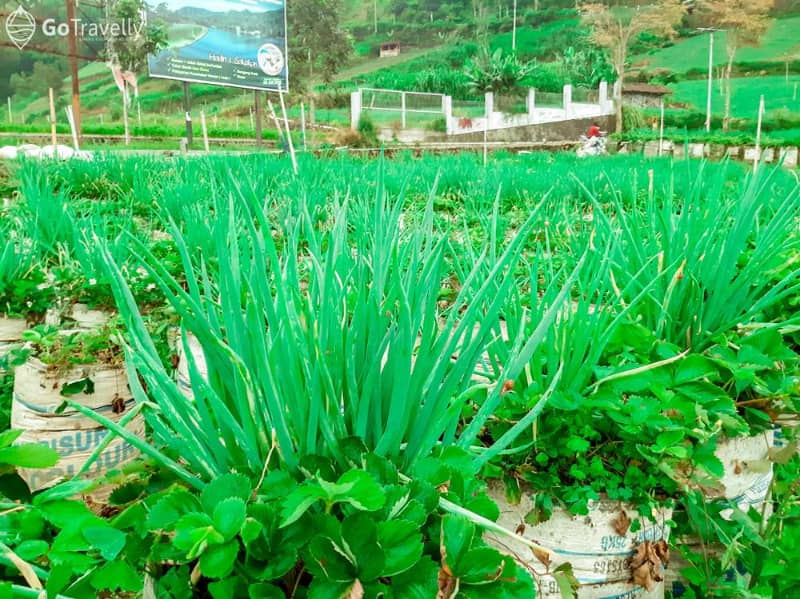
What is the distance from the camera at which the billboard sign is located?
14.0 meters

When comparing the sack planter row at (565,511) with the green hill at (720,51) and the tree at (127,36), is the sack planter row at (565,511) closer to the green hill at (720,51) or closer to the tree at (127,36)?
the tree at (127,36)

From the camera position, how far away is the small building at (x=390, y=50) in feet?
150

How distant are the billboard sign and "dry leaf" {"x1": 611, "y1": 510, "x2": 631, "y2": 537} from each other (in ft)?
46.1

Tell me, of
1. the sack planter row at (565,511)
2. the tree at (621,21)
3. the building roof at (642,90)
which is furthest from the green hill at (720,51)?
the sack planter row at (565,511)

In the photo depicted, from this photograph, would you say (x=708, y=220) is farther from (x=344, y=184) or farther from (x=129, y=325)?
(x=344, y=184)

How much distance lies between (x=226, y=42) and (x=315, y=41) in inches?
445

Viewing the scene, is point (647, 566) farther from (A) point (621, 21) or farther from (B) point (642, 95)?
(B) point (642, 95)

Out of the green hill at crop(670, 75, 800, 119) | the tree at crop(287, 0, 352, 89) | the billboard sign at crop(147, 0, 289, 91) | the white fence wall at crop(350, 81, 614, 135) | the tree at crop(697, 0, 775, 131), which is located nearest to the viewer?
the billboard sign at crop(147, 0, 289, 91)

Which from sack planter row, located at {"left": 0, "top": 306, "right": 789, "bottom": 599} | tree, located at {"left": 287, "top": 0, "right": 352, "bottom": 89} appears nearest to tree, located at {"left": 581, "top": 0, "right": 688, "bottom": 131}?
tree, located at {"left": 287, "top": 0, "right": 352, "bottom": 89}

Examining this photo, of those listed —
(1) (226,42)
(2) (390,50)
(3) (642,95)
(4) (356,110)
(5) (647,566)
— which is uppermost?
(2) (390,50)

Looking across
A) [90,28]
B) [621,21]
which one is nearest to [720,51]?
[621,21]

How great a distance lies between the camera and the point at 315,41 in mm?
25172

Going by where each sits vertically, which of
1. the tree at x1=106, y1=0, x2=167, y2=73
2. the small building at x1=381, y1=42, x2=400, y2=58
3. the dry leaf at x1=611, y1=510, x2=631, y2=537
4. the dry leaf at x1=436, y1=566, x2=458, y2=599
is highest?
the small building at x1=381, y1=42, x2=400, y2=58

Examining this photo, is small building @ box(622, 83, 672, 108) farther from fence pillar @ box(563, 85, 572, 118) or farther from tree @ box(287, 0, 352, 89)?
tree @ box(287, 0, 352, 89)
